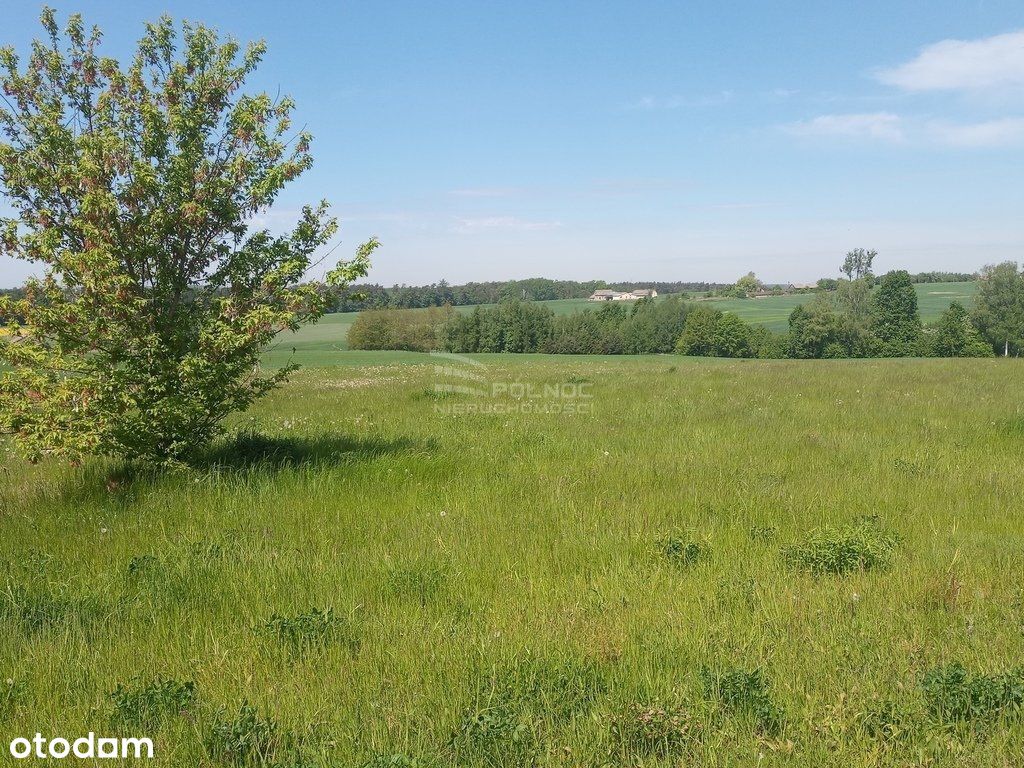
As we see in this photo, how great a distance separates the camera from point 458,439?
11086 mm

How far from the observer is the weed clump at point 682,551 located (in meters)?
5.55

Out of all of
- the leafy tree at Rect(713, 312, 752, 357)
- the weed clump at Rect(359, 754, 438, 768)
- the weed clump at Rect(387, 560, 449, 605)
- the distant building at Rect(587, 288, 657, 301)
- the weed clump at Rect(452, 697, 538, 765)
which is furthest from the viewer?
the distant building at Rect(587, 288, 657, 301)

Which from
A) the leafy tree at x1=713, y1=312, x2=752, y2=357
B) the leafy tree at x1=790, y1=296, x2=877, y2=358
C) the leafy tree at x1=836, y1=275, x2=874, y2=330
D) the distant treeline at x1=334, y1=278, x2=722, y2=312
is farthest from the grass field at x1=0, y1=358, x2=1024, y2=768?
the leafy tree at x1=836, y1=275, x2=874, y2=330

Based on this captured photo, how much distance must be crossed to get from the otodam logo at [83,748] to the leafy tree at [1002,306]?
105479 millimetres

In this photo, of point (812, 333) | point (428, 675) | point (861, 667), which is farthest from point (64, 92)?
point (812, 333)

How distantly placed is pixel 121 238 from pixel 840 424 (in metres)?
12.2

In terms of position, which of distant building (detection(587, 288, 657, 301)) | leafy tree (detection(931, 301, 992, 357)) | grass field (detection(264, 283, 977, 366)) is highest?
distant building (detection(587, 288, 657, 301))

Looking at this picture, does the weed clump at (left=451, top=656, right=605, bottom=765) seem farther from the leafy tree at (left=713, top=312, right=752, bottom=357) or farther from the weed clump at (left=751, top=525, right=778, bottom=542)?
the leafy tree at (left=713, top=312, right=752, bottom=357)

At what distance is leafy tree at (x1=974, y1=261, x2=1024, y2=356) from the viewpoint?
85625 millimetres

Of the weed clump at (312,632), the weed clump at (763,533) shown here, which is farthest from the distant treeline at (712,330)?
the weed clump at (312,632)

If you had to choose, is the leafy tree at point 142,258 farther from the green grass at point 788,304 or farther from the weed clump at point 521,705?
the green grass at point 788,304

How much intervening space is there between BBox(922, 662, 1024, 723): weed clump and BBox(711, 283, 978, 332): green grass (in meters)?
113

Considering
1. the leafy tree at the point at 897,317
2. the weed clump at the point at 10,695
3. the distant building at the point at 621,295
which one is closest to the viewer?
the weed clump at the point at 10,695

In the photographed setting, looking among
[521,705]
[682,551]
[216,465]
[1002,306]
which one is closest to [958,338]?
[1002,306]
